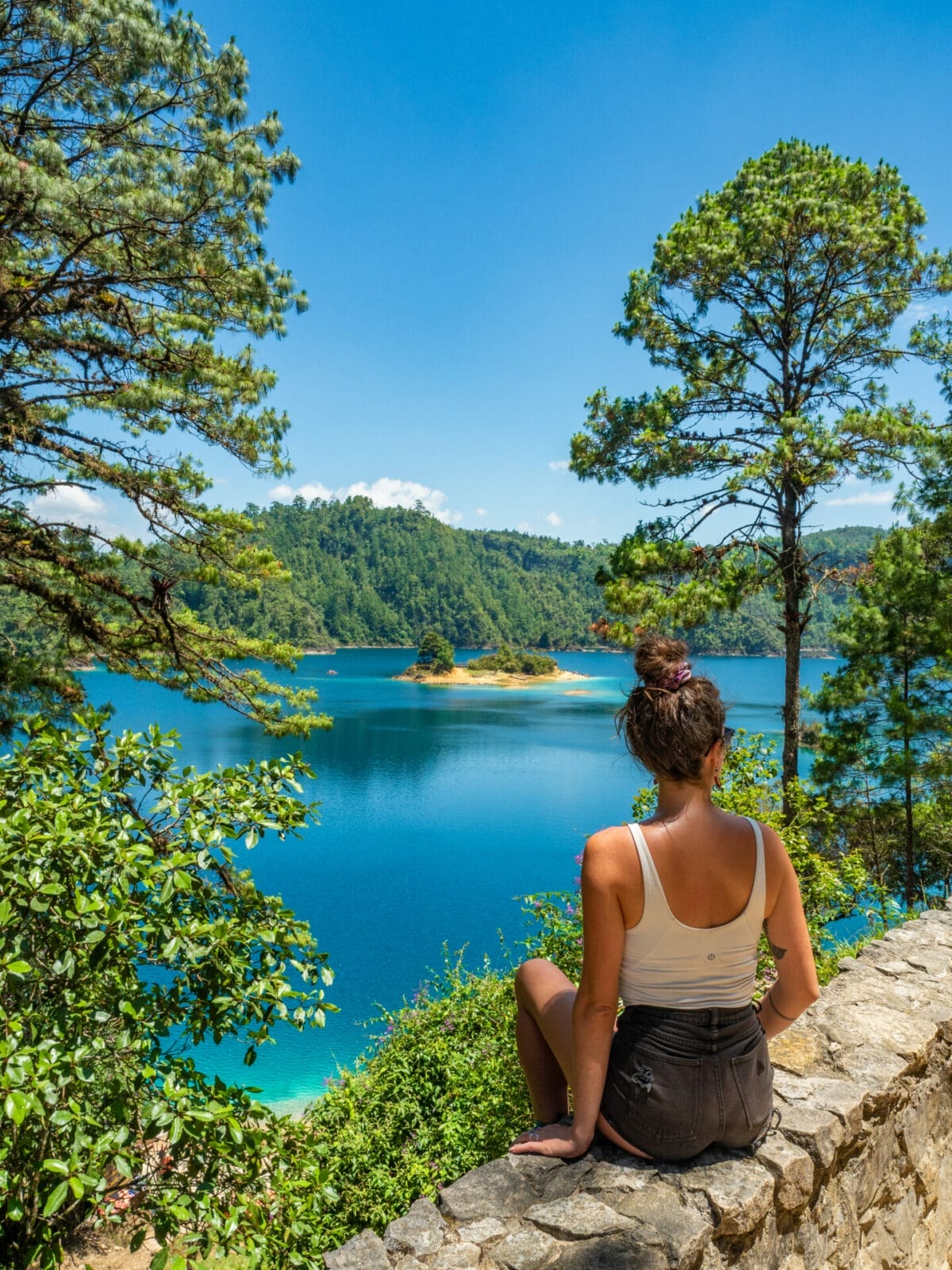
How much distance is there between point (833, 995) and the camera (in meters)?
2.45

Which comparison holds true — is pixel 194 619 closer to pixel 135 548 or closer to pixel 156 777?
pixel 135 548

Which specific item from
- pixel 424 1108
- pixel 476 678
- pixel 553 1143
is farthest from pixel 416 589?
pixel 553 1143

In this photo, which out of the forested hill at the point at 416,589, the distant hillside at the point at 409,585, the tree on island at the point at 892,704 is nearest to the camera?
the tree on island at the point at 892,704

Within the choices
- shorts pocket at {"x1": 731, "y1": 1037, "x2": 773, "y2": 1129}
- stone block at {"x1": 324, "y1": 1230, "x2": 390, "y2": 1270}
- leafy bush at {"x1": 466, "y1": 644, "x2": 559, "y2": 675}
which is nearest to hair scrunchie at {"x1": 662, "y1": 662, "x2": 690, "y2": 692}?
shorts pocket at {"x1": 731, "y1": 1037, "x2": 773, "y2": 1129}

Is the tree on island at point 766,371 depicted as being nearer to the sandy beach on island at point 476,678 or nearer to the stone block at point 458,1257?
the stone block at point 458,1257

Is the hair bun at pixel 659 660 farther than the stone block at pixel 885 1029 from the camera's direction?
No

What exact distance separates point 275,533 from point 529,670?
63610 mm

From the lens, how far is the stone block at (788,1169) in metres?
1.54

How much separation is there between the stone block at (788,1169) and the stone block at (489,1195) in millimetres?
482

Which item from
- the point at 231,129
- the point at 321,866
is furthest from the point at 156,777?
the point at 321,866

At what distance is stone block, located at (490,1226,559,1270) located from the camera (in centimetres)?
135

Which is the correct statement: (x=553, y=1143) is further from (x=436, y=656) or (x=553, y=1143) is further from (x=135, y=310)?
(x=436, y=656)

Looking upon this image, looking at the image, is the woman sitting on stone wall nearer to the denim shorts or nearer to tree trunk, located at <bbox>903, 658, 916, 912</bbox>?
the denim shorts

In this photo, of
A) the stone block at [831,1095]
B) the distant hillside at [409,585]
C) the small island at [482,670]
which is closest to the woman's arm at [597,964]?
the stone block at [831,1095]
